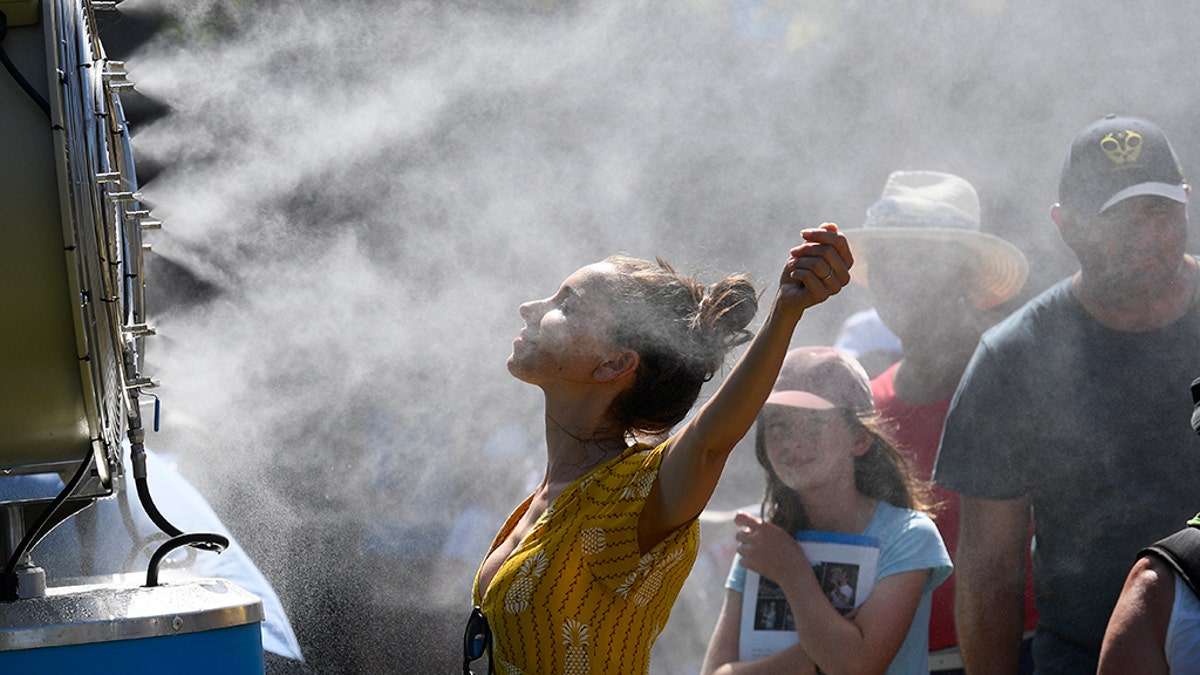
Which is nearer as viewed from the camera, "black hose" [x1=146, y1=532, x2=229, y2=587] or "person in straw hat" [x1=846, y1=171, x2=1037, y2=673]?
"black hose" [x1=146, y1=532, x2=229, y2=587]

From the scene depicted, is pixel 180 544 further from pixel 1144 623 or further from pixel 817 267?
pixel 1144 623

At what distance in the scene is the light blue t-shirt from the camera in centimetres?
302

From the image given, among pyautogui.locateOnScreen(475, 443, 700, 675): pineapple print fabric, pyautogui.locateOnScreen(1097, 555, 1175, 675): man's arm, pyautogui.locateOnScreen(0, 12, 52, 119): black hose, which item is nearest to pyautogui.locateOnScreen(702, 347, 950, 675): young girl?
pyautogui.locateOnScreen(1097, 555, 1175, 675): man's arm

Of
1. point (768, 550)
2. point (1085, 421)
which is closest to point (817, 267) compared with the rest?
point (768, 550)

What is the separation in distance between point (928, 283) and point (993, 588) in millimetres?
937

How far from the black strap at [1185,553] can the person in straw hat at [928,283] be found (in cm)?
116

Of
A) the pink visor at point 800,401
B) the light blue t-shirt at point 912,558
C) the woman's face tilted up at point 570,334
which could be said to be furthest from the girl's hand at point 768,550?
the woman's face tilted up at point 570,334

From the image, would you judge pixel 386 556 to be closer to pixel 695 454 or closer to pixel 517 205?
pixel 517 205

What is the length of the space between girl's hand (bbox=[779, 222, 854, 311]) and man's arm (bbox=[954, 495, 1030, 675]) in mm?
1577

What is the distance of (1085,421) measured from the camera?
315 cm

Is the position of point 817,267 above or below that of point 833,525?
above

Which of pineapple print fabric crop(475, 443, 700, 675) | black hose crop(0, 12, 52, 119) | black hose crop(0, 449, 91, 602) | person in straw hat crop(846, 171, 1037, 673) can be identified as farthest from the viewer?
person in straw hat crop(846, 171, 1037, 673)

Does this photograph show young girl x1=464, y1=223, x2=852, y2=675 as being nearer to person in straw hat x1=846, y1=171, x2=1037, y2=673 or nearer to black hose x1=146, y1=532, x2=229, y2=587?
black hose x1=146, y1=532, x2=229, y2=587

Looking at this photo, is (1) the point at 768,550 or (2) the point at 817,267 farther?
(1) the point at 768,550
